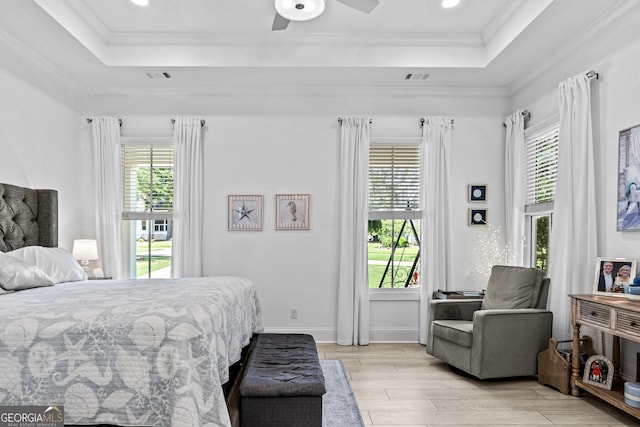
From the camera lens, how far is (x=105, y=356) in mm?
1896

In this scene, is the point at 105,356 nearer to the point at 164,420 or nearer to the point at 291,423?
the point at 164,420

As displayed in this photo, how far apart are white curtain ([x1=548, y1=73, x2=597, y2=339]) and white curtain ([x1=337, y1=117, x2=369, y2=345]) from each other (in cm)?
192

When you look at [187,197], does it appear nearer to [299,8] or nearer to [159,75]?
[159,75]

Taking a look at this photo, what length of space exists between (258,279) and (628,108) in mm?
3832

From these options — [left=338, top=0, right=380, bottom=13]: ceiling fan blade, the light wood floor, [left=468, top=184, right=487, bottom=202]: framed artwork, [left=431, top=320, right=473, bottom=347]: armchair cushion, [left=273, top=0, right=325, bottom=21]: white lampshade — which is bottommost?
the light wood floor

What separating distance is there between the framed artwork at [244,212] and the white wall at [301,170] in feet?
0.23

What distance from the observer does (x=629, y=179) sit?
3201mm

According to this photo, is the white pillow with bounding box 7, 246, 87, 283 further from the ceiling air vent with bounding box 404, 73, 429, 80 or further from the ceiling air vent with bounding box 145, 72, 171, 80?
the ceiling air vent with bounding box 404, 73, 429, 80

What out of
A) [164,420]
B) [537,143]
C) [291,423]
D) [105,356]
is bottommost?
[291,423]

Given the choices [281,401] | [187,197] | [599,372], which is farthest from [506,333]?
[187,197]

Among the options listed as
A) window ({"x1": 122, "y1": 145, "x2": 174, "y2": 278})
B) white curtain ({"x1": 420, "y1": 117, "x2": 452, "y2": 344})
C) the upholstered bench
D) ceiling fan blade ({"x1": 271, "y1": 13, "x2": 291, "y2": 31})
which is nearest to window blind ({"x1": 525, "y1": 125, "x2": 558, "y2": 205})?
white curtain ({"x1": 420, "y1": 117, "x2": 452, "y2": 344})

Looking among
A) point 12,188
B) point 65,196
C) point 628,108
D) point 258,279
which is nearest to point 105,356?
point 12,188

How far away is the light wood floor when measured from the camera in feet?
9.36

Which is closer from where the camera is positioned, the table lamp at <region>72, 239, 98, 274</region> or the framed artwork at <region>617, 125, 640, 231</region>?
the framed artwork at <region>617, 125, 640, 231</region>
